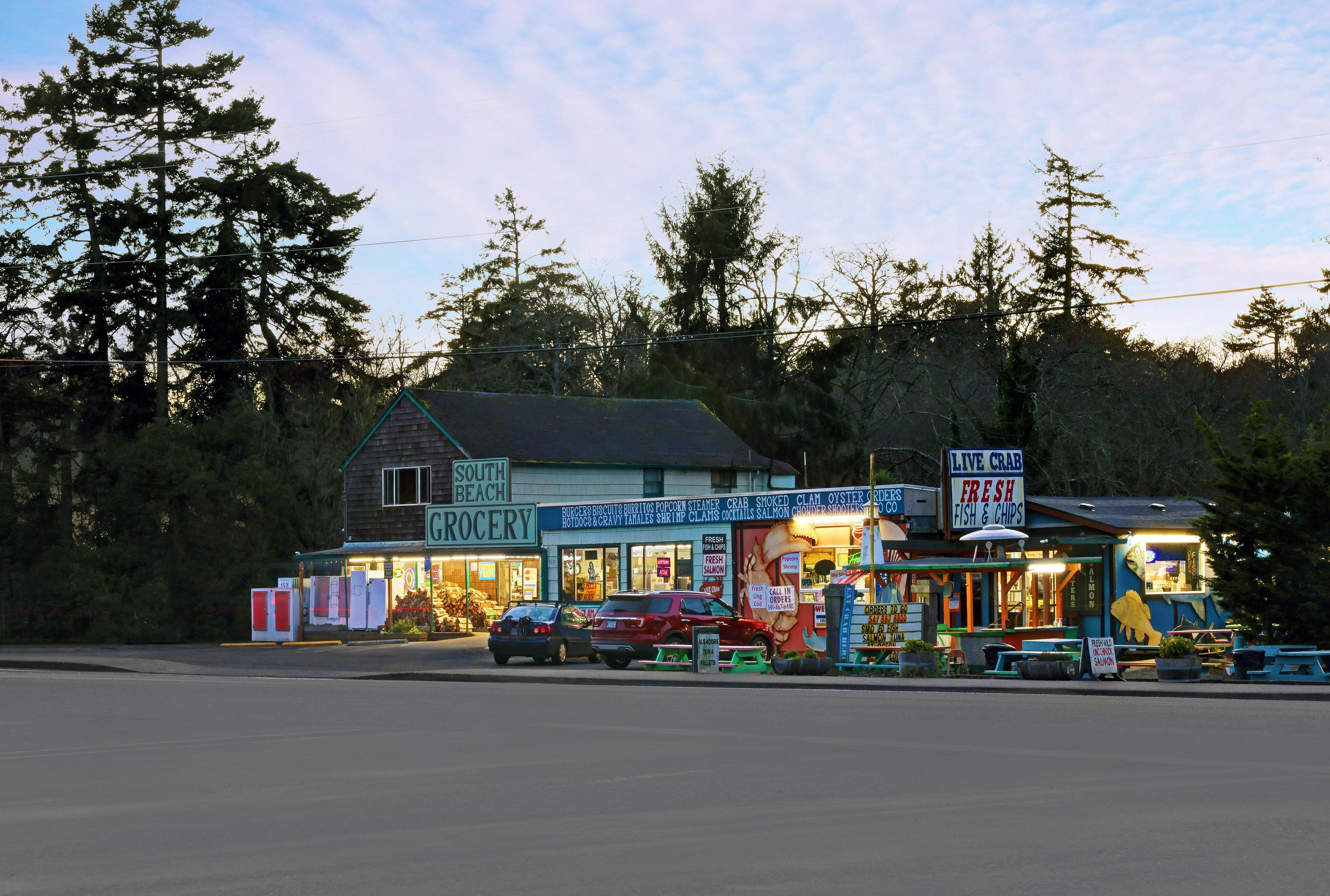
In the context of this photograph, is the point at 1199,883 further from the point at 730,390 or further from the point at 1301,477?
the point at 730,390

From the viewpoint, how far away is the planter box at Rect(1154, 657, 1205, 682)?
2498 centimetres

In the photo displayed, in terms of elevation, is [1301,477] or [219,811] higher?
[1301,477]

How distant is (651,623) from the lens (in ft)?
103

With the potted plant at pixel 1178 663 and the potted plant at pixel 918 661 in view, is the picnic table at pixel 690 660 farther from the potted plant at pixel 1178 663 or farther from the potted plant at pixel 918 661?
the potted plant at pixel 1178 663

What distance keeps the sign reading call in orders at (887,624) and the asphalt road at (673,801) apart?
9.31 metres

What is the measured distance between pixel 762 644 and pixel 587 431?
18.9 metres

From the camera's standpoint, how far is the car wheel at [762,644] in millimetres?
33125

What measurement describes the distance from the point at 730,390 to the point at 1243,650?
4417cm

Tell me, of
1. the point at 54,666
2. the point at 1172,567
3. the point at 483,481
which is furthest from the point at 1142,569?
the point at 54,666

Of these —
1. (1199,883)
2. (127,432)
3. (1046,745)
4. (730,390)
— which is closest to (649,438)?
(730,390)

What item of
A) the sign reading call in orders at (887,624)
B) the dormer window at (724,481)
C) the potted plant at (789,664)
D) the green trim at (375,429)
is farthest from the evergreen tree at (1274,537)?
the green trim at (375,429)

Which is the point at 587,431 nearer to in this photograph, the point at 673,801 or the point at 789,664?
the point at 789,664

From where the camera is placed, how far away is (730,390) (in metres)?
68.5

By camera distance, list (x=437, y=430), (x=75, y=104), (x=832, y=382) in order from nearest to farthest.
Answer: (x=437, y=430), (x=75, y=104), (x=832, y=382)
